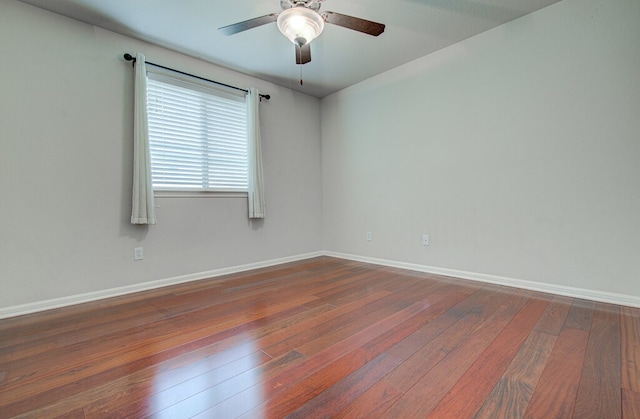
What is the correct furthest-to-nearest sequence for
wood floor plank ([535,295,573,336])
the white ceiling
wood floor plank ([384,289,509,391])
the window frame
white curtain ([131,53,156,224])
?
1. the window frame
2. white curtain ([131,53,156,224])
3. the white ceiling
4. wood floor plank ([535,295,573,336])
5. wood floor plank ([384,289,509,391])

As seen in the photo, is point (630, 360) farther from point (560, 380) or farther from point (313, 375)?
point (313, 375)

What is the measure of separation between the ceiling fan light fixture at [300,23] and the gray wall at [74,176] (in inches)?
65.8

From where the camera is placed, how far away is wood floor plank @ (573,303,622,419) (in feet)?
3.65

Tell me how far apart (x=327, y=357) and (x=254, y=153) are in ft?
8.60

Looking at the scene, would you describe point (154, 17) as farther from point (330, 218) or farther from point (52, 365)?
point (330, 218)

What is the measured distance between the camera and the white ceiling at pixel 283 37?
2326 millimetres

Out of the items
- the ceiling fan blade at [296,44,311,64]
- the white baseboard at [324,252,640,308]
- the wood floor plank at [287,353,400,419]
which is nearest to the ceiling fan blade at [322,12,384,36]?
the ceiling fan blade at [296,44,311,64]

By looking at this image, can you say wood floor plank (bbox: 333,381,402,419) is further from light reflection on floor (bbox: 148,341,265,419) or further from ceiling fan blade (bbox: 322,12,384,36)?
ceiling fan blade (bbox: 322,12,384,36)

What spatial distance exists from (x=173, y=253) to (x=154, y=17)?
2165mm

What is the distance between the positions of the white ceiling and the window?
0.40m

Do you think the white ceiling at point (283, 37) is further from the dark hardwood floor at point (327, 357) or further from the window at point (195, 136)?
the dark hardwood floor at point (327, 357)

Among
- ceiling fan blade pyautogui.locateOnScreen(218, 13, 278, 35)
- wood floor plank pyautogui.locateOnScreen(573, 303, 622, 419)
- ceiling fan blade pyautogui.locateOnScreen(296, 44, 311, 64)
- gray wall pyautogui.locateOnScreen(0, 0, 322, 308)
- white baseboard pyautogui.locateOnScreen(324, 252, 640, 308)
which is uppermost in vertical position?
ceiling fan blade pyautogui.locateOnScreen(218, 13, 278, 35)

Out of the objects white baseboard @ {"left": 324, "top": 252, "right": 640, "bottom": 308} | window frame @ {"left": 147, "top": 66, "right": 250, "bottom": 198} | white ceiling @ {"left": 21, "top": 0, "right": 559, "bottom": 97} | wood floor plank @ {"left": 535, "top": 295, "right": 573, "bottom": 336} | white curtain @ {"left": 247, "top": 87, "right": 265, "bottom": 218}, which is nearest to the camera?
wood floor plank @ {"left": 535, "top": 295, "right": 573, "bottom": 336}

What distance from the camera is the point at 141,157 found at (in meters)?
2.67
